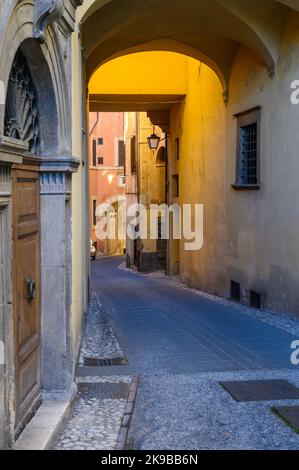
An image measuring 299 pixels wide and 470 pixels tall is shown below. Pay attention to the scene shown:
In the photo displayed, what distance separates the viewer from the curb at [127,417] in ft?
14.2

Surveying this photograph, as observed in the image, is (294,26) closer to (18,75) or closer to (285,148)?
(285,148)

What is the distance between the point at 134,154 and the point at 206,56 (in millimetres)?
13542

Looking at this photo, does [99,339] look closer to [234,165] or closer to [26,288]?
[26,288]

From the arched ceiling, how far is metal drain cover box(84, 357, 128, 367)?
468 cm

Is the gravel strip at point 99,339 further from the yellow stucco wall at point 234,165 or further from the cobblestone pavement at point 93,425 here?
the yellow stucco wall at point 234,165

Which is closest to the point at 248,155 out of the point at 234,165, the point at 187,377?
the point at 234,165

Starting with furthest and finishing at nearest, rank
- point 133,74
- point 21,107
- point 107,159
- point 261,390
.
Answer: point 107,159 < point 133,74 < point 261,390 < point 21,107

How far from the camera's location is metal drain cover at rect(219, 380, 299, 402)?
5273 millimetres

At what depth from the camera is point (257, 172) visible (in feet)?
36.2

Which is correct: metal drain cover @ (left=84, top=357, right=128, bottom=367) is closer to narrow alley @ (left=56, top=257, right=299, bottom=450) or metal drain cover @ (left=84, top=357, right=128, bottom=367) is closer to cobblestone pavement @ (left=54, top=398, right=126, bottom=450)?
narrow alley @ (left=56, top=257, right=299, bottom=450)

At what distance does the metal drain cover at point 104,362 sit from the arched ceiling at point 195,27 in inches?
184

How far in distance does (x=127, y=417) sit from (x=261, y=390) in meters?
1.37

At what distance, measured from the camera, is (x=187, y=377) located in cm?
589

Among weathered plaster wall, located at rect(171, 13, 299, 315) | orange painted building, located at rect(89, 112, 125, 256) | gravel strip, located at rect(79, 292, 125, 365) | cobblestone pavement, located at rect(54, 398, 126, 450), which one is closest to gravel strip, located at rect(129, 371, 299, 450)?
cobblestone pavement, located at rect(54, 398, 126, 450)
